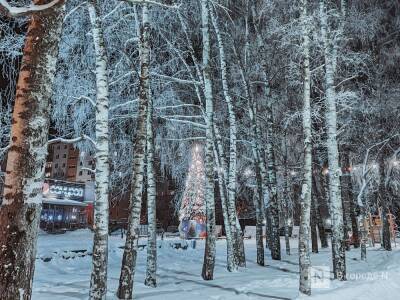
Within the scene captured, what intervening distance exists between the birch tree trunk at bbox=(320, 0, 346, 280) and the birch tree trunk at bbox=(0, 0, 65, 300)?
9.89 m

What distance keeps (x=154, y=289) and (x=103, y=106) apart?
5.29m

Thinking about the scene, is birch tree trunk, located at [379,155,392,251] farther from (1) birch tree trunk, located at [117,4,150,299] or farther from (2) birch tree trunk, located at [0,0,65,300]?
(2) birch tree trunk, located at [0,0,65,300]

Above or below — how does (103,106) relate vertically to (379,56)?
below

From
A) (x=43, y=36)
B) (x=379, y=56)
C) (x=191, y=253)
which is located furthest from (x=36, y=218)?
(x=379, y=56)

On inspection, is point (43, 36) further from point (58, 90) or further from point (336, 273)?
point (336, 273)

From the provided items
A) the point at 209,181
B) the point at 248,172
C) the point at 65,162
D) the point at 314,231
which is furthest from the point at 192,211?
the point at 65,162

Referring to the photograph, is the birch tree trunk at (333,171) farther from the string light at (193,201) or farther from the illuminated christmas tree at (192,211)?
the illuminated christmas tree at (192,211)

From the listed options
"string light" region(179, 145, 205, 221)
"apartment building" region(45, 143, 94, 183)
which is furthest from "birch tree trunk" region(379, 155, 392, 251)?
"apartment building" region(45, 143, 94, 183)

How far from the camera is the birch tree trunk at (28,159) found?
376 cm

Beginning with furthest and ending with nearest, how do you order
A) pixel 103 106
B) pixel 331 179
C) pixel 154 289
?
pixel 331 179 < pixel 154 289 < pixel 103 106

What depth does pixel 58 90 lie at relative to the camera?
12.9 metres

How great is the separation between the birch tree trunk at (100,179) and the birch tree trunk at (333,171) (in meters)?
7.21

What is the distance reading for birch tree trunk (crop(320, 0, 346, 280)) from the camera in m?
11.6

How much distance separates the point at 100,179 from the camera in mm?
7961
